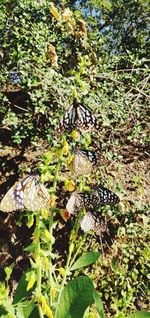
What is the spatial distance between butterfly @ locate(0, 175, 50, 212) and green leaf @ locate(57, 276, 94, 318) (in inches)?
12.5

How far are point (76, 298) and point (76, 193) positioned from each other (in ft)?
2.07

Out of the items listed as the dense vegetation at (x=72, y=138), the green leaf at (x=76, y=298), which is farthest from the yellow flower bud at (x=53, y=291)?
the dense vegetation at (x=72, y=138)

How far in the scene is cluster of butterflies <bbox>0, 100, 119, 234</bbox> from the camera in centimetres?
125

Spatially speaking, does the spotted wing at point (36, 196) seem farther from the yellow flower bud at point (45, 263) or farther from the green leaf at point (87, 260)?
the green leaf at point (87, 260)

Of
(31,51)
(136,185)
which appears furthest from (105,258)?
(31,51)

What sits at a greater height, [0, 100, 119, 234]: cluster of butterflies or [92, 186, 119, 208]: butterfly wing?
[0, 100, 119, 234]: cluster of butterflies

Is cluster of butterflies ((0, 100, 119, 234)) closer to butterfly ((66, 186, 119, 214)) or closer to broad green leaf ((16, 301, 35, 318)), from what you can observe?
butterfly ((66, 186, 119, 214))

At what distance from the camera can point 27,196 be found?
125 cm

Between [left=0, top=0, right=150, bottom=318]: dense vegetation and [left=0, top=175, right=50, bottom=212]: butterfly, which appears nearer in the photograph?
[left=0, top=175, right=50, bottom=212]: butterfly

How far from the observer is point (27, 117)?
11.7ft

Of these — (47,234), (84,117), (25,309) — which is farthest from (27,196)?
(25,309)

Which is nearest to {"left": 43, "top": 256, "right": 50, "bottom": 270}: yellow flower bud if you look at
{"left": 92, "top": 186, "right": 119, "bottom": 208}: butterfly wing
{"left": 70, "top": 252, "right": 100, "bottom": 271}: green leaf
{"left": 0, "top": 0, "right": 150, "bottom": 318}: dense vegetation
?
{"left": 70, "top": 252, "right": 100, "bottom": 271}: green leaf

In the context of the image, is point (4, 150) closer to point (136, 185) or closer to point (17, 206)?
point (136, 185)

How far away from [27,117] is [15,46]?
0.70m
